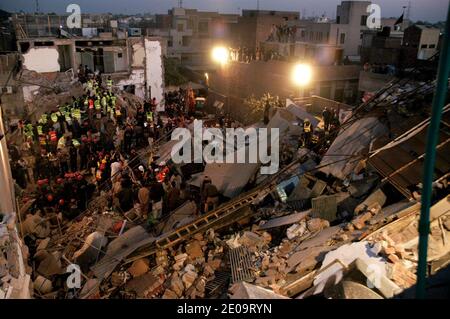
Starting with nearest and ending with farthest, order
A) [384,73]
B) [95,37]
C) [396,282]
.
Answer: [396,282] < [384,73] < [95,37]

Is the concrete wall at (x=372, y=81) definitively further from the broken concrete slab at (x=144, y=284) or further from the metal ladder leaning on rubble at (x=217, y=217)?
the broken concrete slab at (x=144, y=284)

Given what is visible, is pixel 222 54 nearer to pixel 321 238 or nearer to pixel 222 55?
pixel 222 55

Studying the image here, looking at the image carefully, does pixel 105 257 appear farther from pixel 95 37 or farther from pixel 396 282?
pixel 95 37

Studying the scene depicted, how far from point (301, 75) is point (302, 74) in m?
0.10

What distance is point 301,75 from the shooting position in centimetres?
2461

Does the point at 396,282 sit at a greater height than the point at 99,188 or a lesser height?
greater

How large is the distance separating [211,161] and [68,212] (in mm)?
4875

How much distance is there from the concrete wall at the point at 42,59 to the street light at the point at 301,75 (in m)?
15.1

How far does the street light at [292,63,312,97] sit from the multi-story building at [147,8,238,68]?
23.5 meters

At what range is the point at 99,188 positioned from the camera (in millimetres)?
13531

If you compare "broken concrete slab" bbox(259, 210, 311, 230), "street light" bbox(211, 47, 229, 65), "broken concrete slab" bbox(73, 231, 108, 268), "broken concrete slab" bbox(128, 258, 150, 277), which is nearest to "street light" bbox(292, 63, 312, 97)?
"street light" bbox(211, 47, 229, 65)

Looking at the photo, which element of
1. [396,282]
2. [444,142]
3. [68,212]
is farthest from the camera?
[68,212]

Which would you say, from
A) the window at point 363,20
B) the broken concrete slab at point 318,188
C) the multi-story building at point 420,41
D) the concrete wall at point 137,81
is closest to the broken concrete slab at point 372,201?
the broken concrete slab at point 318,188
